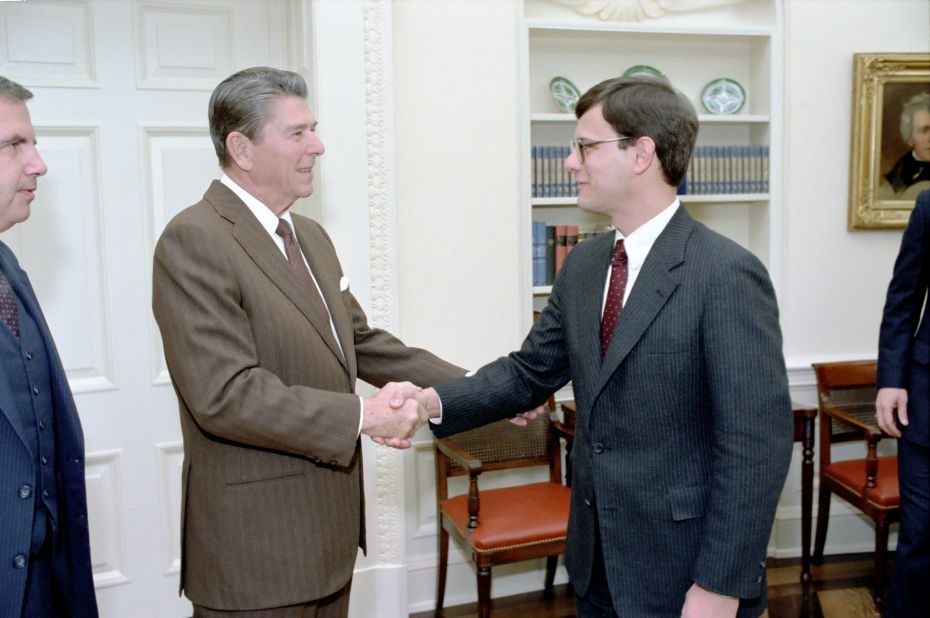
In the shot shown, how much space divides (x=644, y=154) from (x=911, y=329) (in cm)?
176

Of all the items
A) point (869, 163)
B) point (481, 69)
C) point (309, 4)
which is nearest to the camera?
point (309, 4)

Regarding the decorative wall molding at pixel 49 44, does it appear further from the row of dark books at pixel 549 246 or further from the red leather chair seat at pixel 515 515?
the red leather chair seat at pixel 515 515

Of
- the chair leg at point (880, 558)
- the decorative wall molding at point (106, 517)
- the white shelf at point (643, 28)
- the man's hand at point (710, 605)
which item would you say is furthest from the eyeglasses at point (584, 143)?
the chair leg at point (880, 558)

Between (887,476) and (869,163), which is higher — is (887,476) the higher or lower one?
the lower one

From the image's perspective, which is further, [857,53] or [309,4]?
[857,53]

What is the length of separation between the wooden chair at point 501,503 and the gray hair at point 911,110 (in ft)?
7.36

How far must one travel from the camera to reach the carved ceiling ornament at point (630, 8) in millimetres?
3914

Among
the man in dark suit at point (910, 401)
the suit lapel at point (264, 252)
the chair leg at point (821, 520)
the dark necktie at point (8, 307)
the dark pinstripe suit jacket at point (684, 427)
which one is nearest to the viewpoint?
the dark pinstripe suit jacket at point (684, 427)

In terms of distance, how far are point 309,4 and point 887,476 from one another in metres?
3.21

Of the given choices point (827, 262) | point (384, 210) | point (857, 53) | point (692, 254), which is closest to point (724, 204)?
point (827, 262)

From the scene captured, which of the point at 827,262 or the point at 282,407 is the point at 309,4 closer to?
the point at 282,407

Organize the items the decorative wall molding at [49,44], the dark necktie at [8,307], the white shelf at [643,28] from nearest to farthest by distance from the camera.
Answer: the dark necktie at [8,307]
the decorative wall molding at [49,44]
the white shelf at [643,28]

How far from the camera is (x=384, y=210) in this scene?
3.45m

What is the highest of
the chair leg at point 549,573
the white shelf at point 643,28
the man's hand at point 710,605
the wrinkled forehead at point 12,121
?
the white shelf at point 643,28
